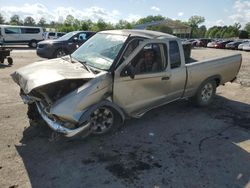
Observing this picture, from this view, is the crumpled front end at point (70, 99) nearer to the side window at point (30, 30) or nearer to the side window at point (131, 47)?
the side window at point (131, 47)

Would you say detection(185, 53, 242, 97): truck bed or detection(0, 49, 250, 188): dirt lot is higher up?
detection(185, 53, 242, 97): truck bed

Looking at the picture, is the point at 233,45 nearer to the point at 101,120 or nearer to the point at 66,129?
the point at 101,120

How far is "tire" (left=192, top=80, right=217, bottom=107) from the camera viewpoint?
7051 mm

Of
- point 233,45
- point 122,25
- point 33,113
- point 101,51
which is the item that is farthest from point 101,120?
point 122,25

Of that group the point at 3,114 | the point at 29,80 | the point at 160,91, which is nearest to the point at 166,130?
the point at 160,91

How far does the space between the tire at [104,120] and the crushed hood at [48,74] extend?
2.22 feet

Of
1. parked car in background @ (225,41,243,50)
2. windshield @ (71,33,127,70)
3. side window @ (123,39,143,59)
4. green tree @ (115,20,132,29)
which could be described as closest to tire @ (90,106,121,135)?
windshield @ (71,33,127,70)

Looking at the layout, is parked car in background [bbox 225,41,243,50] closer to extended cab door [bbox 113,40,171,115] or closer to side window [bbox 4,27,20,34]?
side window [bbox 4,27,20,34]

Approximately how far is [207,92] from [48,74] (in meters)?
4.25

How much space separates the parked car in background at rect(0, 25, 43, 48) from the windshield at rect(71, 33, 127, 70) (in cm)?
2480

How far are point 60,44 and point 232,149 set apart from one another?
1242cm

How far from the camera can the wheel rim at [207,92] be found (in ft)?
23.8

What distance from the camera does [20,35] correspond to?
28.7 metres

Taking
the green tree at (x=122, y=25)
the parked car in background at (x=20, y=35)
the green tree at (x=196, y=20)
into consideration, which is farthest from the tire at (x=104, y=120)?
the green tree at (x=196, y=20)
